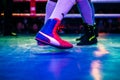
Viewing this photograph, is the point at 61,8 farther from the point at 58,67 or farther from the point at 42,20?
the point at 42,20

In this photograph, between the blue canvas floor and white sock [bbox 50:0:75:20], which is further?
white sock [bbox 50:0:75:20]

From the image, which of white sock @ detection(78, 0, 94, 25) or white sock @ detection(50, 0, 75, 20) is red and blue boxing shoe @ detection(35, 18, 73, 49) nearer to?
white sock @ detection(50, 0, 75, 20)

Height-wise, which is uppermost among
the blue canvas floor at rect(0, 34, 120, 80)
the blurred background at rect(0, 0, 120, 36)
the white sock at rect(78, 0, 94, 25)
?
the white sock at rect(78, 0, 94, 25)

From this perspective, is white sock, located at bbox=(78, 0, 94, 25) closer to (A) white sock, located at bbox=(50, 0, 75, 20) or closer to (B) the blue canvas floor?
(A) white sock, located at bbox=(50, 0, 75, 20)

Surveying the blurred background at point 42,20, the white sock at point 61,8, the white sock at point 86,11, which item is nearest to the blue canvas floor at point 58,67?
the white sock at point 61,8

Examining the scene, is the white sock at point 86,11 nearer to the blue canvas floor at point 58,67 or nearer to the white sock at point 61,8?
the white sock at point 61,8

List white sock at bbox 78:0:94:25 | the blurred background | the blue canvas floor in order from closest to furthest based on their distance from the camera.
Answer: the blue canvas floor
white sock at bbox 78:0:94:25
the blurred background

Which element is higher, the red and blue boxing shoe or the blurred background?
the red and blue boxing shoe

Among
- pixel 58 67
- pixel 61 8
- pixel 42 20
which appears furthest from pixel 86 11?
pixel 42 20

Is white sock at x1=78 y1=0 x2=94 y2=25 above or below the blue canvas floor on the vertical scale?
above

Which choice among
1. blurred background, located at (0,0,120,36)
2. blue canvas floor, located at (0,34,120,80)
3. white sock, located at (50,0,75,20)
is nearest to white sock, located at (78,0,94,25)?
white sock, located at (50,0,75,20)

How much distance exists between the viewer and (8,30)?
368 centimetres

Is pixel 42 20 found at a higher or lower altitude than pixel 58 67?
lower

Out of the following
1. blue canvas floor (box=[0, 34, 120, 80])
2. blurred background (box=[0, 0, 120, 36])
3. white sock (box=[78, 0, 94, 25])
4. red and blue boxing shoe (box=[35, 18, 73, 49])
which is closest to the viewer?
blue canvas floor (box=[0, 34, 120, 80])
